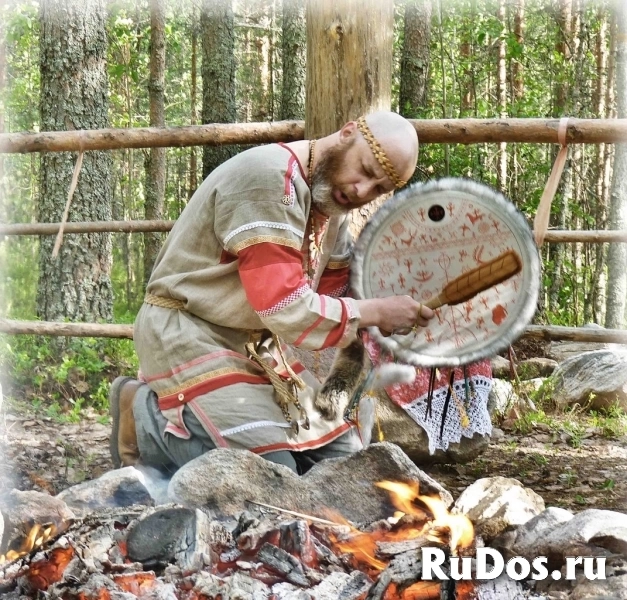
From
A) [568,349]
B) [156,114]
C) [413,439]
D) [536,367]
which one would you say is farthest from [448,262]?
[156,114]

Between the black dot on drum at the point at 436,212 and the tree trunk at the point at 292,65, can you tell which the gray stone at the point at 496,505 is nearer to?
the black dot on drum at the point at 436,212

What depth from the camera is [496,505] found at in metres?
2.14

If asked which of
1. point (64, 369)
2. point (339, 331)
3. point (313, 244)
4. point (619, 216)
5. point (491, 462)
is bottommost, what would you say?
point (491, 462)

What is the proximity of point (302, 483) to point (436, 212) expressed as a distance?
0.80 m

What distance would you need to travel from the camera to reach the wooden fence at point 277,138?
7.87 ft

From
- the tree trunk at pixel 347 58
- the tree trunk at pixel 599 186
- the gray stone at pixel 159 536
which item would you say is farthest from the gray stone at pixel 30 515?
the tree trunk at pixel 599 186

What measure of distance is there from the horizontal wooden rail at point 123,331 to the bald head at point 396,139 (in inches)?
35.3

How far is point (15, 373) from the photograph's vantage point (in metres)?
4.29

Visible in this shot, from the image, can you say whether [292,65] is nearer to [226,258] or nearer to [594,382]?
[594,382]

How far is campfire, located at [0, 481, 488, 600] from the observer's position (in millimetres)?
1804

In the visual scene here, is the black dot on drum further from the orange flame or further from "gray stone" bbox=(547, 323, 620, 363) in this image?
"gray stone" bbox=(547, 323, 620, 363)

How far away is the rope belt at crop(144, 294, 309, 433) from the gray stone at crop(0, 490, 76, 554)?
23.7 inches

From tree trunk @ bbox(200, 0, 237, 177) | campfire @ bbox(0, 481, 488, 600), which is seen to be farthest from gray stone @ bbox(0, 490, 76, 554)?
tree trunk @ bbox(200, 0, 237, 177)

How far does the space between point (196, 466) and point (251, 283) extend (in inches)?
19.2
